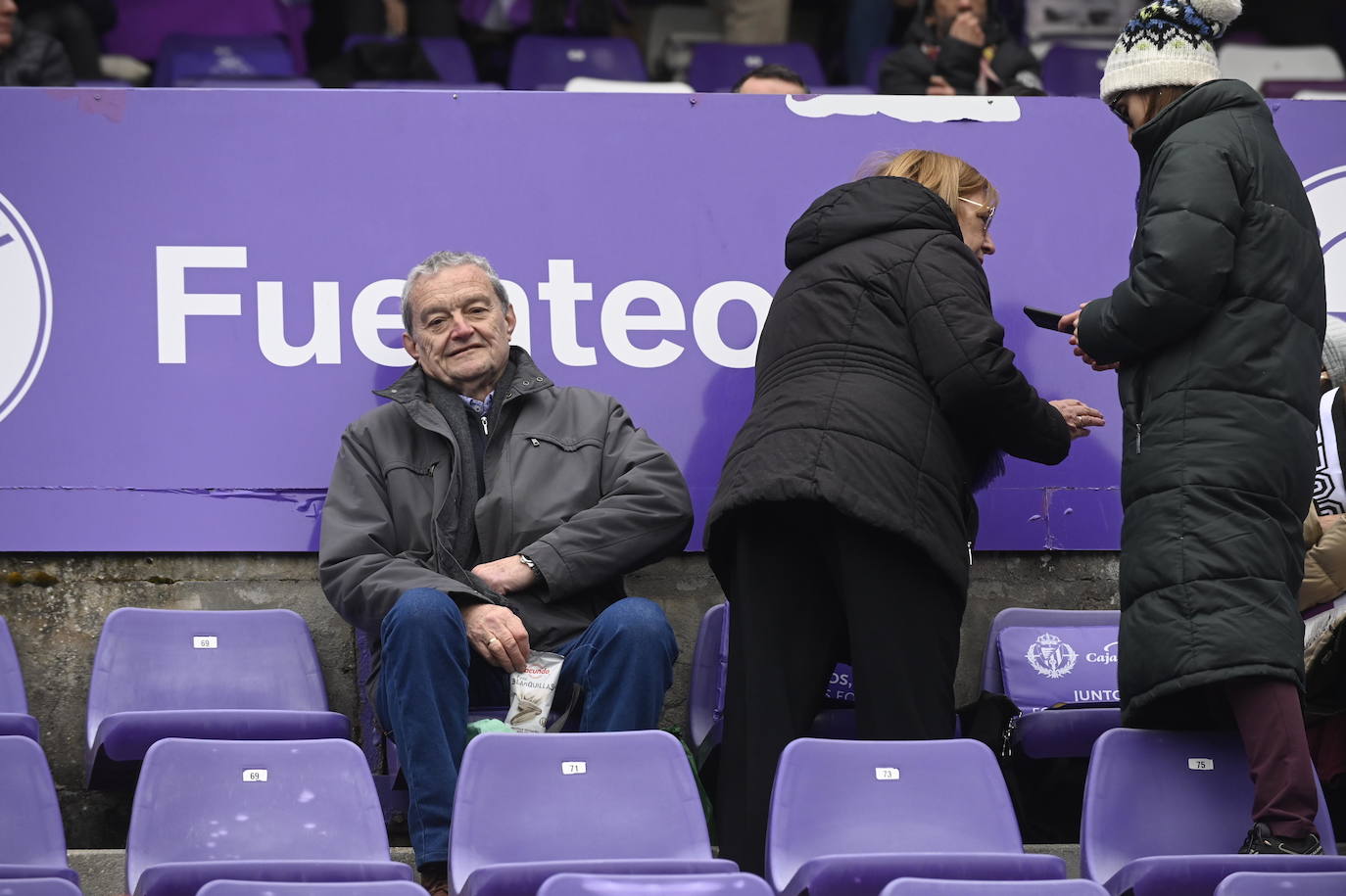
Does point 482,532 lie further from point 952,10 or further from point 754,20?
point 754,20

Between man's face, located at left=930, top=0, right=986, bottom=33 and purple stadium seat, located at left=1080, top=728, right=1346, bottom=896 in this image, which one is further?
man's face, located at left=930, top=0, right=986, bottom=33

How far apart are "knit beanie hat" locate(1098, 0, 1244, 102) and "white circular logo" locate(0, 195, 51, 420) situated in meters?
2.74

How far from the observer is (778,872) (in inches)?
125

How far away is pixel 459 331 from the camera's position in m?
4.37

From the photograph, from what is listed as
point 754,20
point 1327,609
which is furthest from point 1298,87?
point 1327,609

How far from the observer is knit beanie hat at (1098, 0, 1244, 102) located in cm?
352

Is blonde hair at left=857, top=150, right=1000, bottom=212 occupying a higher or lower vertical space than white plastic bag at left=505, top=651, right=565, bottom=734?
higher

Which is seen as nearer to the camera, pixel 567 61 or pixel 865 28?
pixel 567 61

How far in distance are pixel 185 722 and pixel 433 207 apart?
1662mm

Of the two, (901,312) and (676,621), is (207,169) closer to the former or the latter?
(676,621)

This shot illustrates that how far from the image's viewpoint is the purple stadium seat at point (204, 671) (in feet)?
13.2

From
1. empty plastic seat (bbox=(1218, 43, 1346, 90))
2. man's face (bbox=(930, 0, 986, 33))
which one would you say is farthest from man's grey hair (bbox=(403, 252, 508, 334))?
empty plastic seat (bbox=(1218, 43, 1346, 90))

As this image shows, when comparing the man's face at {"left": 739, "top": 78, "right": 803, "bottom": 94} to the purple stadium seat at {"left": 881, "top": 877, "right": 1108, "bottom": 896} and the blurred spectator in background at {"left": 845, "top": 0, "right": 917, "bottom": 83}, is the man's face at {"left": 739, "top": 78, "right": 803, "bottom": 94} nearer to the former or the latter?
the blurred spectator in background at {"left": 845, "top": 0, "right": 917, "bottom": 83}

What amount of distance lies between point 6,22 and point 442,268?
2652 millimetres
